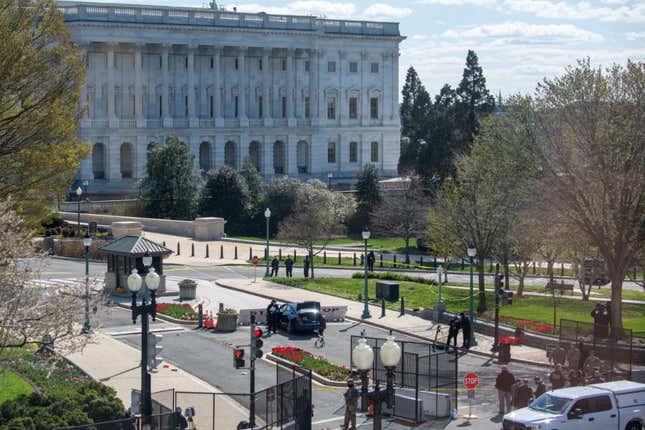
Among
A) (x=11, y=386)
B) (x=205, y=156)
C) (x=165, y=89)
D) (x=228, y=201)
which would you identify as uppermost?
(x=165, y=89)

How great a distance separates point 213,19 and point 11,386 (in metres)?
85.8

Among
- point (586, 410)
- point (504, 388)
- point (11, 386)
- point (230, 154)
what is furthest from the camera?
point (230, 154)

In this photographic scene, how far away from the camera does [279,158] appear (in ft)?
403

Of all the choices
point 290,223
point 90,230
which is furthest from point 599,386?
point 90,230

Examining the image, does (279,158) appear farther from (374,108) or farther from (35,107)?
(35,107)

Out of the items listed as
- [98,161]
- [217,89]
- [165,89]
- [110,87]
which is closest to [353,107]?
[217,89]

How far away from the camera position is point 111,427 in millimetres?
25703

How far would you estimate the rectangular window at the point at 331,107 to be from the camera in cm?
12419

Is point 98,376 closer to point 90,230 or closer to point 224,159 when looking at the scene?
point 90,230

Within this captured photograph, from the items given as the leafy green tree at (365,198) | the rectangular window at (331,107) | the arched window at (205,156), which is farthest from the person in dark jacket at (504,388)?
the rectangular window at (331,107)

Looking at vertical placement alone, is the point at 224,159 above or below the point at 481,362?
above

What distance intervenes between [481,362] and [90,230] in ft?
132

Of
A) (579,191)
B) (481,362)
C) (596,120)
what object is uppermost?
(596,120)

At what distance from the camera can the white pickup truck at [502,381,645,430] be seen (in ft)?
87.3
